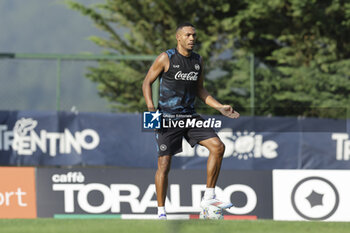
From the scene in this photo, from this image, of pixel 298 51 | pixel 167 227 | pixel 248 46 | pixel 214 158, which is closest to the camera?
pixel 167 227

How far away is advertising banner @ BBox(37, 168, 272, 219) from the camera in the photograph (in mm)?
10504

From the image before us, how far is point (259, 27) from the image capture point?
21469 millimetres

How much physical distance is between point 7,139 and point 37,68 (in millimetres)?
1975

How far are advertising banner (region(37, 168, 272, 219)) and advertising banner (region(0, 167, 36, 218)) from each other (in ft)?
0.40

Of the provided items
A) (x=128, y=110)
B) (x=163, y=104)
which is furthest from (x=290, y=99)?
(x=163, y=104)

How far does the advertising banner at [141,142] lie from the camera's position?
1537 cm

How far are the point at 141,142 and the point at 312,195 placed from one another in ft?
19.7

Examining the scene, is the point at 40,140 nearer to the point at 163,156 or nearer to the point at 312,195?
the point at 312,195

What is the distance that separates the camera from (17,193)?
10.7 m

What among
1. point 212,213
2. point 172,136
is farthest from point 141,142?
point 212,213

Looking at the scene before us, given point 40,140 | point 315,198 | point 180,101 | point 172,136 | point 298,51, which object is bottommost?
point 315,198

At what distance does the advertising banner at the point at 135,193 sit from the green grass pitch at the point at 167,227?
2.52 meters

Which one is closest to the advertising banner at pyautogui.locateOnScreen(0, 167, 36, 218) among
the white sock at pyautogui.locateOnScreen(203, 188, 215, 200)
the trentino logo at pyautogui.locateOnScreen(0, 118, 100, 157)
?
the white sock at pyautogui.locateOnScreen(203, 188, 215, 200)

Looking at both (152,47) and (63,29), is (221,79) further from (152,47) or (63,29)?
(63,29)
